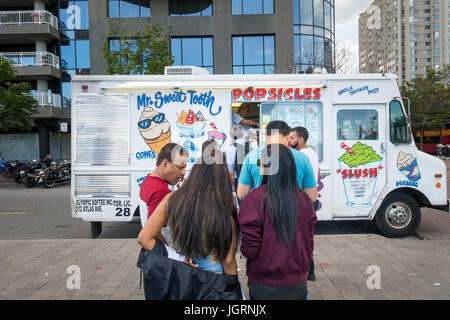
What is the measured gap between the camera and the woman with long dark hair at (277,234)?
2.24 metres

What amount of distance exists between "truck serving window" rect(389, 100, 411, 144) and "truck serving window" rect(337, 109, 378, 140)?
288mm

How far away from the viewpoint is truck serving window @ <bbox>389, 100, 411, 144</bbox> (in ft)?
21.2

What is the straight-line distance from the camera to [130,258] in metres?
5.38

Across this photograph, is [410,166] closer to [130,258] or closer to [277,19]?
[130,258]

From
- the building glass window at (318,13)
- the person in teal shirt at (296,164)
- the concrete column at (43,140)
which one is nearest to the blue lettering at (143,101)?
the person in teal shirt at (296,164)

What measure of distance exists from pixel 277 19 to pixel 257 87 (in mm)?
21122

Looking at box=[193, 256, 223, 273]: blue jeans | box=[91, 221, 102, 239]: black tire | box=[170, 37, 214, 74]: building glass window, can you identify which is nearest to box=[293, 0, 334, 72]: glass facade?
box=[170, 37, 214, 74]: building glass window

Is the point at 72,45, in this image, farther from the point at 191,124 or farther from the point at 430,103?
the point at 430,103

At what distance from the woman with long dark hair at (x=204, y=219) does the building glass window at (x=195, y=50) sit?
24.3 metres

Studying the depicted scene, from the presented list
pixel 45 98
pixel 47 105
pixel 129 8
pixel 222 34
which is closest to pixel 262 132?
pixel 222 34

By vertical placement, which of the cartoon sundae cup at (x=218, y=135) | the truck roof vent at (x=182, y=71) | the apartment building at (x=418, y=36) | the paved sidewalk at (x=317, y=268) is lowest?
the paved sidewalk at (x=317, y=268)

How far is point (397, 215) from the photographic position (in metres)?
6.48

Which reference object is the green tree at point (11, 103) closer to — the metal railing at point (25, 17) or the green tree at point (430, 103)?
the metal railing at point (25, 17)
